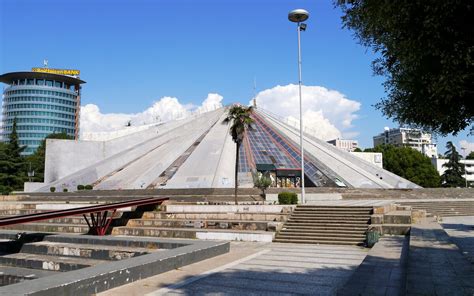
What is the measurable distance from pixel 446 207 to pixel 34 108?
385 feet

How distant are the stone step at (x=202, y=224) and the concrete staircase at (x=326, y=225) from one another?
1242 mm

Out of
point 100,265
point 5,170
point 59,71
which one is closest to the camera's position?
point 100,265

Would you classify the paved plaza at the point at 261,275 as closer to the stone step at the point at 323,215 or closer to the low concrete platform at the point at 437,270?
the low concrete platform at the point at 437,270

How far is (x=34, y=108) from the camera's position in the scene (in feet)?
375

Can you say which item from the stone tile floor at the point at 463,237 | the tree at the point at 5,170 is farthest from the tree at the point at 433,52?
the tree at the point at 5,170

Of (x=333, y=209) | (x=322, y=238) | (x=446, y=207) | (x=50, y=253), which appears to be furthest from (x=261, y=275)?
(x=446, y=207)

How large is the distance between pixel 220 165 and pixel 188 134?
1507 cm

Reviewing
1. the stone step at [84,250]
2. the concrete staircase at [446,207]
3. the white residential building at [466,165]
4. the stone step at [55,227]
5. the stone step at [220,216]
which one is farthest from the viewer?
the white residential building at [466,165]

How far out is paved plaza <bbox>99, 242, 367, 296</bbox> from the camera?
25.4ft

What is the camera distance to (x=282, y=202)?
2253 cm

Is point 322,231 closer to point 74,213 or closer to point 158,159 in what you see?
point 74,213

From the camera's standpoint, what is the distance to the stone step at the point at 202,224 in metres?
16.9

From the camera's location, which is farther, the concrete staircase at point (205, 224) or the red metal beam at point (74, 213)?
the concrete staircase at point (205, 224)

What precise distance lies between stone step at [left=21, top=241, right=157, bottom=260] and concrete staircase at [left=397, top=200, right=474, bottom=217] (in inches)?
827
